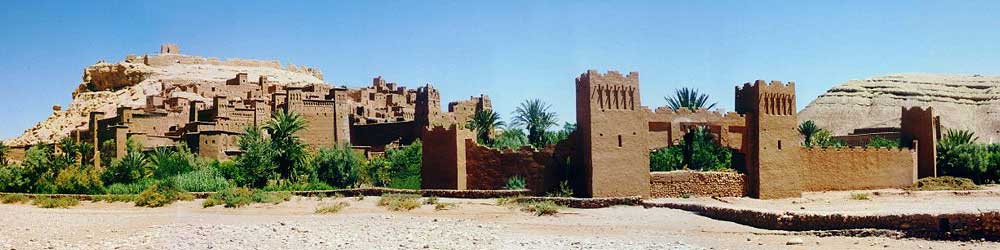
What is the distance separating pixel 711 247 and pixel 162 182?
23438 mm

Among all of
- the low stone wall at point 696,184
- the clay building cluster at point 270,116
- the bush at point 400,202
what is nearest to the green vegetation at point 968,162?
the low stone wall at point 696,184

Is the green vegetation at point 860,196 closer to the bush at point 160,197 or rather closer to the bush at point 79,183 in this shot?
the bush at point 160,197

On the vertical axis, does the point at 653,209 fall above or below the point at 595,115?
below

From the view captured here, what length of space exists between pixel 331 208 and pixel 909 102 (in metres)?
67.5

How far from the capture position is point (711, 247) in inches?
663

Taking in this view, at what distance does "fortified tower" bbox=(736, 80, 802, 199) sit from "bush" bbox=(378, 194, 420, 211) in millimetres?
9087

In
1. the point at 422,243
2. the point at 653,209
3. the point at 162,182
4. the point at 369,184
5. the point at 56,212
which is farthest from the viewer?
the point at 369,184

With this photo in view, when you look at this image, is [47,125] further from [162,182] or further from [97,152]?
[162,182]

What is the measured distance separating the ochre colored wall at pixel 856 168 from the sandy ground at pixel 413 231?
24.5ft

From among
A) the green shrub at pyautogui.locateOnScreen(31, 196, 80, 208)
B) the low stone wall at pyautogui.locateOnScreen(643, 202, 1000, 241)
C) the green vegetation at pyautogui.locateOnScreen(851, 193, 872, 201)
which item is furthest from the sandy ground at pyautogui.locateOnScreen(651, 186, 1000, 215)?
the green shrub at pyautogui.locateOnScreen(31, 196, 80, 208)

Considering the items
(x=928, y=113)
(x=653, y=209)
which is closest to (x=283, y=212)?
(x=653, y=209)

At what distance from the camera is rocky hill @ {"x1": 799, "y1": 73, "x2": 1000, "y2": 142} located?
243 ft

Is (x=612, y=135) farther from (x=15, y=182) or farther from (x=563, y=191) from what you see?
(x=15, y=182)

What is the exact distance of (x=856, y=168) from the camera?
2998cm
